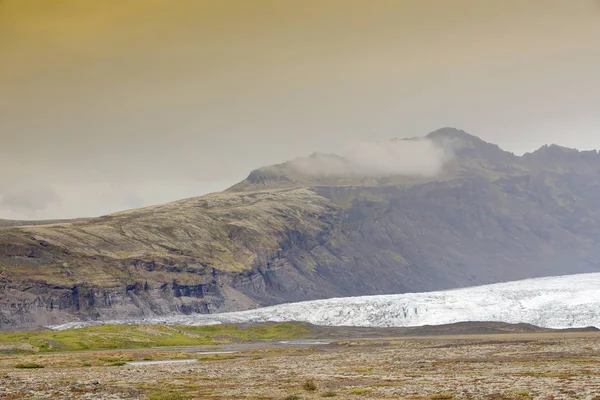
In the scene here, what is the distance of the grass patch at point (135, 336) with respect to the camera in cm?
13738

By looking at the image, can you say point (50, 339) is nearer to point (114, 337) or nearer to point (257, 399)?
point (114, 337)

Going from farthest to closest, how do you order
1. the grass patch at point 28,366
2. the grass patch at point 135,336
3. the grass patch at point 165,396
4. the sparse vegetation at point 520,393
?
1. the grass patch at point 135,336
2. the grass patch at point 28,366
3. the grass patch at point 165,396
4. the sparse vegetation at point 520,393

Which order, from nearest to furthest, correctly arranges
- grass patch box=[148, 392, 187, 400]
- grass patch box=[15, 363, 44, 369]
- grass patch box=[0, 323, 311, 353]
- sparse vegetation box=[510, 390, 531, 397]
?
1. sparse vegetation box=[510, 390, 531, 397]
2. grass patch box=[148, 392, 187, 400]
3. grass patch box=[15, 363, 44, 369]
4. grass patch box=[0, 323, 311, 353]

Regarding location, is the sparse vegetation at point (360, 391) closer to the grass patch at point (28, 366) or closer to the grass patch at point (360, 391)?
the grass patch at point (360, 391)

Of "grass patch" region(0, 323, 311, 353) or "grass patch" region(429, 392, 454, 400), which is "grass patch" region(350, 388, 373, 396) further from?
"grass patch" region(0, 323, 311, 353)

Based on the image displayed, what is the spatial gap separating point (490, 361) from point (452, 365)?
6.48 m

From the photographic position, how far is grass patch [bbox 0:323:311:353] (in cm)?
13738

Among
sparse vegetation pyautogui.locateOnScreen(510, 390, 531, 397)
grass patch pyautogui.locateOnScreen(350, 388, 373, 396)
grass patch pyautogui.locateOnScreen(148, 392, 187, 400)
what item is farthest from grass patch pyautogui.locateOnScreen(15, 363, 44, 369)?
sparse vegetation pyautogui.locateOnScreen(510, 390, 531, 397)

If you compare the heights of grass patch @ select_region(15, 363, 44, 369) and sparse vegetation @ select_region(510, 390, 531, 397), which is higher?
grass patch @ select_region(15, 363, 44, 369)

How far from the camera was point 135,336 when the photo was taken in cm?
15450

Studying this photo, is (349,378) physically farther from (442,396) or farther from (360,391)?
(442,396)

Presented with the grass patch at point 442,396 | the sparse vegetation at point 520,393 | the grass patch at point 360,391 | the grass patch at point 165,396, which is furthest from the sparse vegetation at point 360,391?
the grass patch at point 165,396

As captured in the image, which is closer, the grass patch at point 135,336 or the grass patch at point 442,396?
the grass patch at point 442,396

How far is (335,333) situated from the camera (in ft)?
617
